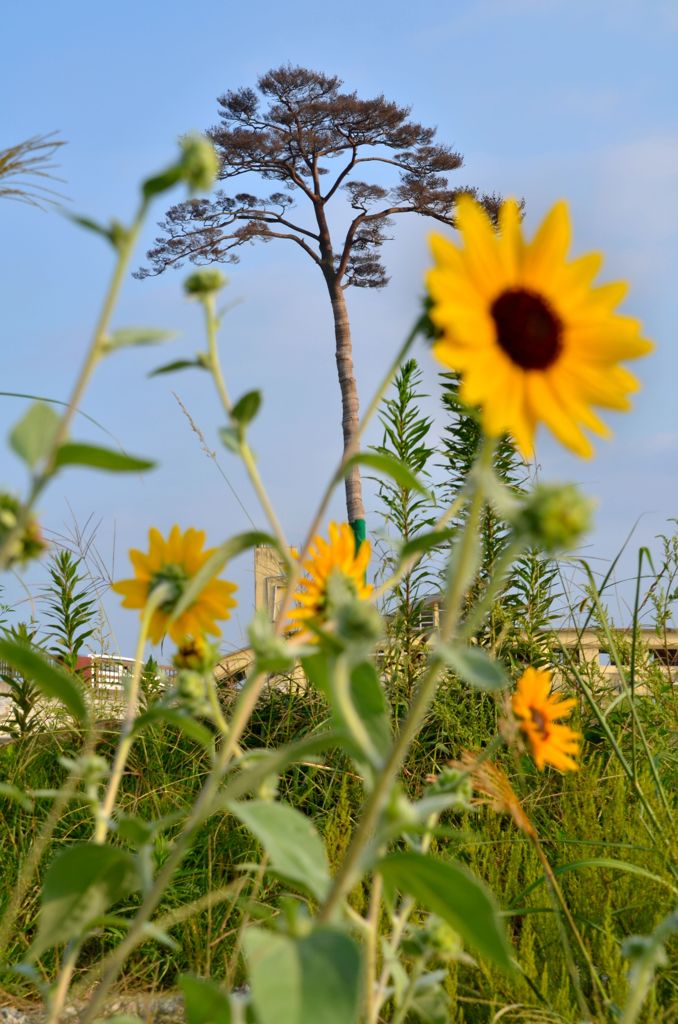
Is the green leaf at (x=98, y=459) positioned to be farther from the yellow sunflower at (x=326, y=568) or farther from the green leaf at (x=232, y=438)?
the yellow sunflower at (x=326, y=568)

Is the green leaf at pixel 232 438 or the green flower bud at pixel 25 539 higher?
the green leaf at pixel 232 438

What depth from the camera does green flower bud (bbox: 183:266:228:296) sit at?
817 mm

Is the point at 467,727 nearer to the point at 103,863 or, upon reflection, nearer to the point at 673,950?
the point at 673,950

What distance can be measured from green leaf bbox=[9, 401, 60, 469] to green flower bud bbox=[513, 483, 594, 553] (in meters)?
0.33

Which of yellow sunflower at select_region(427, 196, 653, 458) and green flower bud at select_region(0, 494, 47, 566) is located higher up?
yellow sunflower at select_region(427, 196, 653, 458)

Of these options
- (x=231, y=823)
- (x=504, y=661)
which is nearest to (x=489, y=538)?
(x=504, y=661)

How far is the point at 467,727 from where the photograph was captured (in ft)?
10.4

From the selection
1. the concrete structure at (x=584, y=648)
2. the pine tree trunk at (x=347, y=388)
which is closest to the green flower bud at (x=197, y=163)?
the concrete structure at (x=584, y=648)

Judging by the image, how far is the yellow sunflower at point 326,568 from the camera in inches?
39.4

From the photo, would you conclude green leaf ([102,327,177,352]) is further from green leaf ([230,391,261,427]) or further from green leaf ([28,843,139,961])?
green leaf ([28,843,139,961])

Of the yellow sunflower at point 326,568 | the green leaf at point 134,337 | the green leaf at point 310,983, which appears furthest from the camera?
the yellow sunflower at point 326,568

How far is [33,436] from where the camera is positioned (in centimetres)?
70

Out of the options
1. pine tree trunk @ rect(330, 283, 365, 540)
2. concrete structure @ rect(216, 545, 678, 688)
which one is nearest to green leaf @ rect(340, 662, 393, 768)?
concrete structure @ rect(216, 545, 678, 688)

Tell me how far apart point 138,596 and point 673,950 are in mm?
1487
